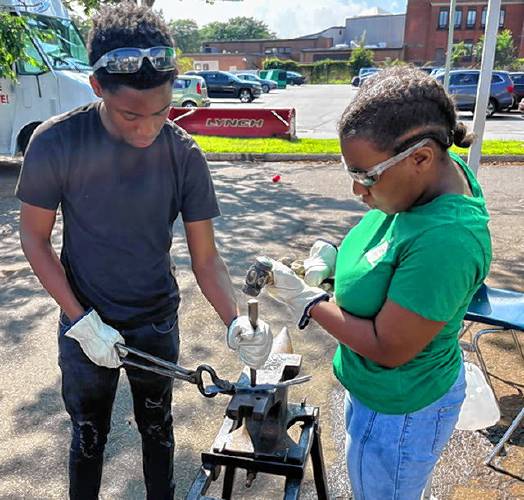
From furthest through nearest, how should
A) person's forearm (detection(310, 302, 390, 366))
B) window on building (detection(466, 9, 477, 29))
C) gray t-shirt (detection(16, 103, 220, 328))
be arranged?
window on building (detection(466, 9, 477, 29))
gray t-shirt (detection(16, 103, 220, 328))
person's forearm (detection(310, 302, 390, 366))

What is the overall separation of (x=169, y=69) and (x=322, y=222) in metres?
4.55

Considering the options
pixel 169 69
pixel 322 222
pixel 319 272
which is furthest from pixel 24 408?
pixel 322 222

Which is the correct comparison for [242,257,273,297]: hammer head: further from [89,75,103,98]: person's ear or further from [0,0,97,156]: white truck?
[0,0,97,156]: white truck

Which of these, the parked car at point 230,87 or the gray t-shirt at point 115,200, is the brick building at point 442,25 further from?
the gray t-shirt at point 115,200

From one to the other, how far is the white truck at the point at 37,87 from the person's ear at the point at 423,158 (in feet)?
25.5

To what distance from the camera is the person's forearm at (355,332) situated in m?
1.32

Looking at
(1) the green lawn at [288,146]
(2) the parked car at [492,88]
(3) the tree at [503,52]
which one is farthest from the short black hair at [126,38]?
(3) the tree at [503,52]

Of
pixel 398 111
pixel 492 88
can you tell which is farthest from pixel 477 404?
pixel 492 88

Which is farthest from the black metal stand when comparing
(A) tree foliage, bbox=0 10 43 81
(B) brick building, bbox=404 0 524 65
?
(B) brick building, bbox=404 0 524 65

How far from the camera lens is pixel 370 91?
4.08 ft

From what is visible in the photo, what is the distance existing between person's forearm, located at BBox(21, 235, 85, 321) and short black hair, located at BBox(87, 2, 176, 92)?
526 millimetres

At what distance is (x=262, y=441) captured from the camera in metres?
1.58

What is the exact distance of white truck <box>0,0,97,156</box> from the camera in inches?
326

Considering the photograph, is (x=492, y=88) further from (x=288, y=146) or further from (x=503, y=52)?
(x=503, y=52)
